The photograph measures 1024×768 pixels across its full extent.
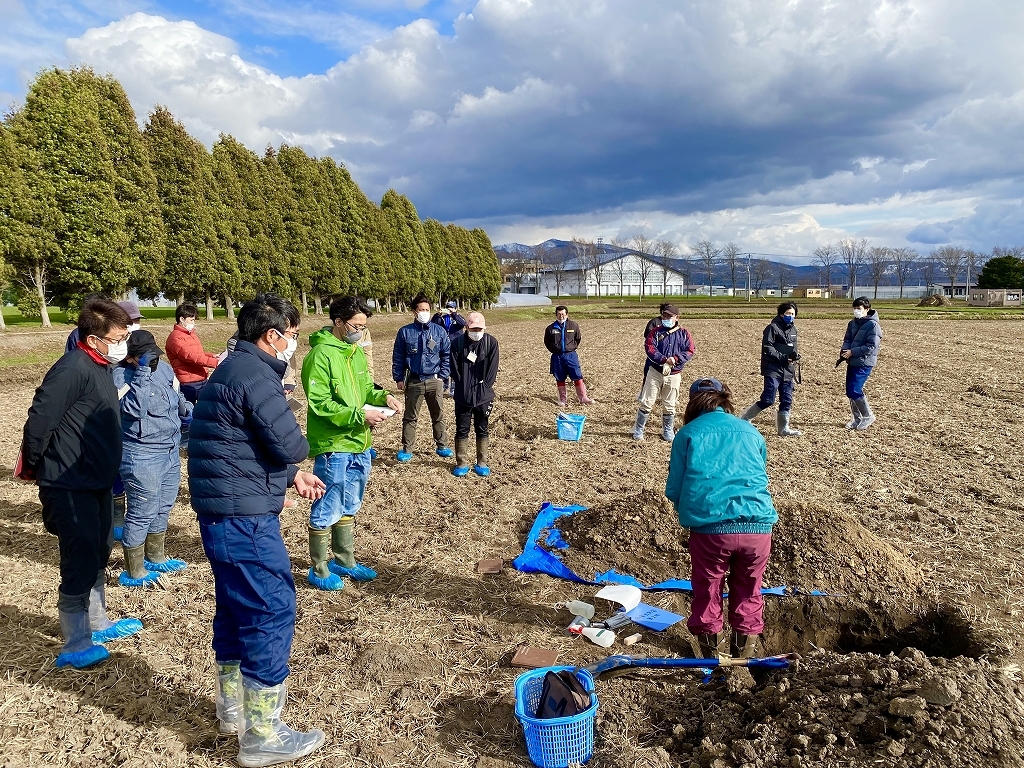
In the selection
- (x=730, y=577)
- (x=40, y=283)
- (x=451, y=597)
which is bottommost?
(x=451, y=597)

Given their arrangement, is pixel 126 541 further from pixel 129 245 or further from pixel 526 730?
pixel 129 245

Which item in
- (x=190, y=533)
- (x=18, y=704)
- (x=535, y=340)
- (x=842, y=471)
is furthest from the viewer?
(x=535, y=340)

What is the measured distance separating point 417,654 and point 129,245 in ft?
77.8

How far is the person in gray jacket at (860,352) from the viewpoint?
9984 millimetres

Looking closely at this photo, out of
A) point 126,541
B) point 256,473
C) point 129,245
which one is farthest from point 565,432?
point 129,245

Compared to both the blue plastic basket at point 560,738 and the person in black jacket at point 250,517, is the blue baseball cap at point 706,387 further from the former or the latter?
the person in black jacket at point 250,517

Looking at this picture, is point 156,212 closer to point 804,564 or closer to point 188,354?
point 188,354

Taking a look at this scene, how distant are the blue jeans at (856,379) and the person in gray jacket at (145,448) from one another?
10.1m

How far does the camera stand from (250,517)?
3137 millimetres

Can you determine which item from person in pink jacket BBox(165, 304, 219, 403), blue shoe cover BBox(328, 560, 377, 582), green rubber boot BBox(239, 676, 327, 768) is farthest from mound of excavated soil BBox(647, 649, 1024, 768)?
person in pink jacket BBox(165, 304, 219, 403)

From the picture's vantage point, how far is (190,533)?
6.42m

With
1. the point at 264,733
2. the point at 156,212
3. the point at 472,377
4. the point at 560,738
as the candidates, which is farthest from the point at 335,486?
the point at 156,212

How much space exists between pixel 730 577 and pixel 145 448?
474 centimetres

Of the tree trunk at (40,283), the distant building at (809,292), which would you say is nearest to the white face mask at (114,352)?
the tree trunk at (40,283)
